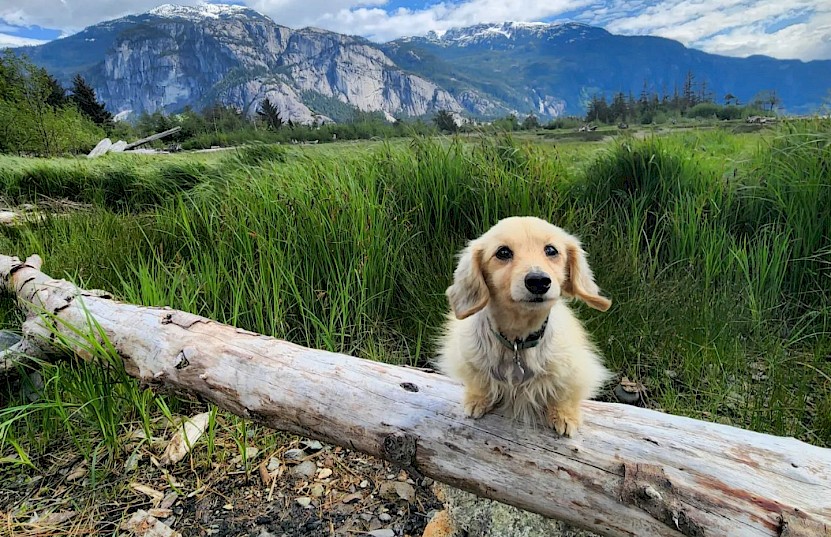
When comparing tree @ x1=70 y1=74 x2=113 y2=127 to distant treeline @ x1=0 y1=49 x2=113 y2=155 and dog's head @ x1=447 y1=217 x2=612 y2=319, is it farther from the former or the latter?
dog's head @ x1=447 y1=217 x2=612 y2=319

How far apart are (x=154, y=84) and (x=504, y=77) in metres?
137

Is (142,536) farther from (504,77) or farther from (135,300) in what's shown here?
(504,77)

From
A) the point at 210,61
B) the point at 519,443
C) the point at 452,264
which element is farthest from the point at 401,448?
the point at 210,61

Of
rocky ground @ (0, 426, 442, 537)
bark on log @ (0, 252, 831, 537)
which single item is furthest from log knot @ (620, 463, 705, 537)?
rocky ground @ (0, 426, 442, 537)

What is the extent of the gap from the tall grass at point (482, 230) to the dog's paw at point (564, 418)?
1301mm

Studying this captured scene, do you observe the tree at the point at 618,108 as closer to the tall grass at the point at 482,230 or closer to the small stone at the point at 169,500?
the tall grass at the point at 482,230

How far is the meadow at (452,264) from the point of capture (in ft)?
9.07

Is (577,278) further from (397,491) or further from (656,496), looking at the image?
(397,491)

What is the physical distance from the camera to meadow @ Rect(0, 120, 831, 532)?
2.76m

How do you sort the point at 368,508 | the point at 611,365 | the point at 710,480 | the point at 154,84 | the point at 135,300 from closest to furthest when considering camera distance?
the point at 710,480, the point at 368,508, the point at 611,365, the point at 135,300, the point at 154,84

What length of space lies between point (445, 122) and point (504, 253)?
4.43 m

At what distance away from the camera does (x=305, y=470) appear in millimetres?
2627

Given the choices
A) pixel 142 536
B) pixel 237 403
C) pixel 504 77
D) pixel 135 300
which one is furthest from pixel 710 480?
pixel 504 77

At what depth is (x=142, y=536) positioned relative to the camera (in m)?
2.20
